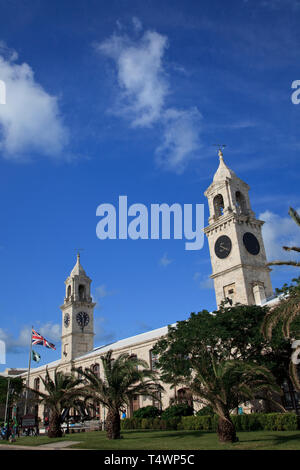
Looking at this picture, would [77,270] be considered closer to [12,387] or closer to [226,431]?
[12,387]

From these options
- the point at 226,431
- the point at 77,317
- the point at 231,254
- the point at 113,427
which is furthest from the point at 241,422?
the point at 77,317

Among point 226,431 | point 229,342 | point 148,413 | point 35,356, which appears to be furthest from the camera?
point 35,356

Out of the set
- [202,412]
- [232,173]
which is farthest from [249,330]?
[232,173]

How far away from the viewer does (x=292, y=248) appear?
1598cm

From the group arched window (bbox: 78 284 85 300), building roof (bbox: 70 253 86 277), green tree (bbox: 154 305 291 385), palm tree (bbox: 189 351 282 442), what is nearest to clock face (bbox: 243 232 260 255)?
green tree (bbox: 154 305 291 385)

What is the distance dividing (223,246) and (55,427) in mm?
24564

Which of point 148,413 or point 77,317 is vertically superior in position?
point 77,317

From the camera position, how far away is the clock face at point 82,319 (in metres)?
64.4

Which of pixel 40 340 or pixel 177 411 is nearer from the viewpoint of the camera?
pixel 177 411

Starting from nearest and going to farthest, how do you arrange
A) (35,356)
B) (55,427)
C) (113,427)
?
(113,427) < (55,427) < (35,356)

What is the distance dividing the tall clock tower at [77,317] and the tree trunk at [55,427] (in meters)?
38.6

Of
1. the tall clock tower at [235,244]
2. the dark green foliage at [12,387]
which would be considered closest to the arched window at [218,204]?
the tall clock tower at [235,244]

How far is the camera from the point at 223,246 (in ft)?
136

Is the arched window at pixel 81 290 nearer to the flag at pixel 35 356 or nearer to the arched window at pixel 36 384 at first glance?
the arched window at pixel 36 384
